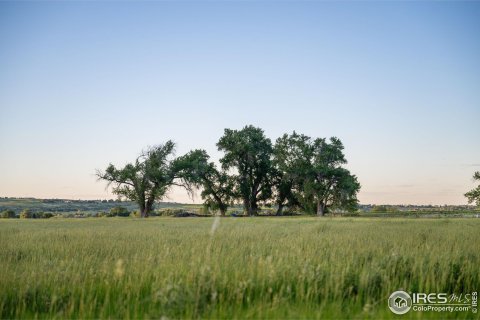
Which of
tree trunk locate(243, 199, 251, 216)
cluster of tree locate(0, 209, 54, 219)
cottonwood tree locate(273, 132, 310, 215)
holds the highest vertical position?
cottonwood tree locate(273, 132, 310, 215)

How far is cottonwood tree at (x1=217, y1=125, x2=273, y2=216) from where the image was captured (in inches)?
2618

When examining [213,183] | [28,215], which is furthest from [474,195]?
[28,215]

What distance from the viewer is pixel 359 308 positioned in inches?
219

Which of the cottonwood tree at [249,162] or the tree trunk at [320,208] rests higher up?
the cottonwood tree at [249,162]

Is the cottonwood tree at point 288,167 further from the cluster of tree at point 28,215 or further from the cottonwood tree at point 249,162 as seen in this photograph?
the cluster of tree at point 28,215

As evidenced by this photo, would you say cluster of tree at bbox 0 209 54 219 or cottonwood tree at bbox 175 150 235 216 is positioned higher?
cottonwood tree at bbox 175 150 235 216

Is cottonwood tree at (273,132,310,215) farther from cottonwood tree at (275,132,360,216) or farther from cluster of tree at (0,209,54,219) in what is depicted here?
cluster of tree at (0,209,54,219)

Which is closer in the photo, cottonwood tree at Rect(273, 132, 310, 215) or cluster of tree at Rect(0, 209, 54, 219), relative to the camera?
cluster of tree at Rect(0, 209, 54, 219)

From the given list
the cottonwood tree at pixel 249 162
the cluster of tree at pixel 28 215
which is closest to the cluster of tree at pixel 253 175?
the cottonwood tree at pixel 249 162

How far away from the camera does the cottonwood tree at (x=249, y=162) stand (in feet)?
218

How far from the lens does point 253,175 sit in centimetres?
6819

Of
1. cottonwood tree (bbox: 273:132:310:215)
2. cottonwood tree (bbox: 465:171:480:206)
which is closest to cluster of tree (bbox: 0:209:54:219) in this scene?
cottonwood tree (bbox: 273:132:310:215)

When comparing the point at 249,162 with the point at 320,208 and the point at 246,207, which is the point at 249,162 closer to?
the point at 246,207

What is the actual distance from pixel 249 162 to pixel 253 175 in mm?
2814
